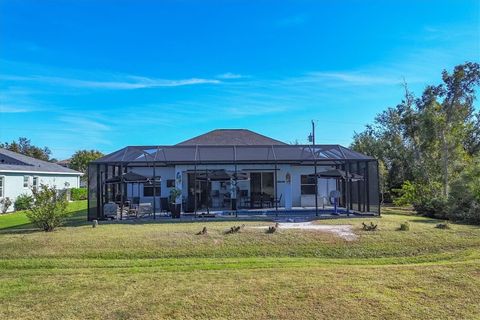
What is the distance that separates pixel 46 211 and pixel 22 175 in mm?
Result: 15776

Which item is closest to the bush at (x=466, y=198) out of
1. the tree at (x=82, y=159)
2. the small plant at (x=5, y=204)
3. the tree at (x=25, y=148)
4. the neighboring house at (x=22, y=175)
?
the neighboring house at (x=22, y=175)

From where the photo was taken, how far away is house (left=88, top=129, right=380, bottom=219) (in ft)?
55.5

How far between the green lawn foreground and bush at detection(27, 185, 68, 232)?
1.54ft

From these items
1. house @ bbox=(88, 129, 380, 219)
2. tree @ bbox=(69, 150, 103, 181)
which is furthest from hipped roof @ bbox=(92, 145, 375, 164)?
tree @ bbox=(69, 150, 103, 181)

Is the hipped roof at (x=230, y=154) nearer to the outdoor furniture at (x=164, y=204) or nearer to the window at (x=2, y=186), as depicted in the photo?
the outdoor furniture at (x=164, y=204)

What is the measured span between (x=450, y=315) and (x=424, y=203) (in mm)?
15231

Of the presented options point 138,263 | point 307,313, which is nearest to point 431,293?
point 307,313

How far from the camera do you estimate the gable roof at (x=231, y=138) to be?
2709 centimetres

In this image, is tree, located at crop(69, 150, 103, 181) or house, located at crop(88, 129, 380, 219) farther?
tree, located at crop(69, 150, 103, 181)

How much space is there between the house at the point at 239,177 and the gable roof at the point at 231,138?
5625 millimetres

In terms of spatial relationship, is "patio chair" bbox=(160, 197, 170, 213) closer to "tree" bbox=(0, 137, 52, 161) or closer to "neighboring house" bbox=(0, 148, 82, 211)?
"neighboring house" bbox=(0, 148, 82, 211)

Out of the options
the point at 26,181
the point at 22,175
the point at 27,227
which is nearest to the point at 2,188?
the point at 22,175

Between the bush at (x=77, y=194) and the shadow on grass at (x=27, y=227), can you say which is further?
the bush at (x=77, y=194)

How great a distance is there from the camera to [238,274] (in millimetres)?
7777
